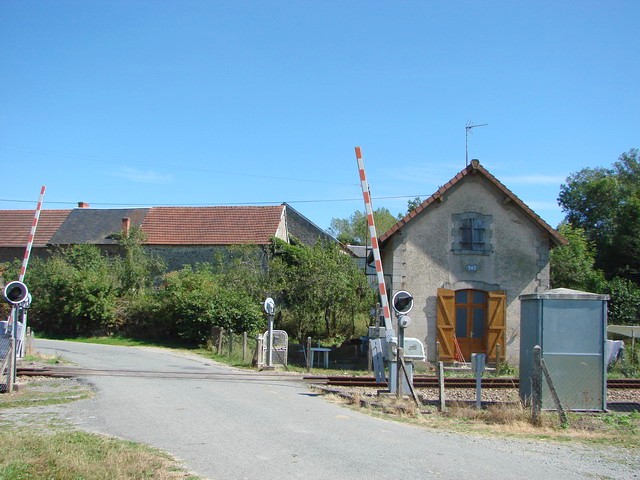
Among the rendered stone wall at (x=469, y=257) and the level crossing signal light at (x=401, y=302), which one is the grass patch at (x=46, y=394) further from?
the rendered stone wall at (x=469, y=257)

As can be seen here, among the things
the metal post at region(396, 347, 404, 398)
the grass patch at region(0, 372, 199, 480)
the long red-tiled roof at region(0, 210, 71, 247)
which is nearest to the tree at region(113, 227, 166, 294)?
the long red-tiled roof at region(0, 210, 71, 247)

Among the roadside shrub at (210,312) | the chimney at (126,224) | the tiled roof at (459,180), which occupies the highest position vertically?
the chimney at (126,224)

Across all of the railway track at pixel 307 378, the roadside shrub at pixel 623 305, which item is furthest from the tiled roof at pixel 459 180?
the roadside shrub at pixel 623 305

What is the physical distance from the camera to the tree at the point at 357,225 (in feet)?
255

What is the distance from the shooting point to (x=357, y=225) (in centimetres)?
8969

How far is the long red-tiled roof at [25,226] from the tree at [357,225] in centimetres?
3393

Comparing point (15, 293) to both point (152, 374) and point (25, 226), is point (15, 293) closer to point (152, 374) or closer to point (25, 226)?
point (152, 374)

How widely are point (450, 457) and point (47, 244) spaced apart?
42.2 metres

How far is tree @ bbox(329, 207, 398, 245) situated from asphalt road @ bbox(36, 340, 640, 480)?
62.2 meters

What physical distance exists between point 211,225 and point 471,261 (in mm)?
25225

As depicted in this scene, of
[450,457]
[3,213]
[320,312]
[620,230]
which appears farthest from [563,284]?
[3,213]

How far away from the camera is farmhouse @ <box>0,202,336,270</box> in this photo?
42.8 m

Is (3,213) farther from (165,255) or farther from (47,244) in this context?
(165,255)

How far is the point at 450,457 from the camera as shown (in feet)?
26.7
